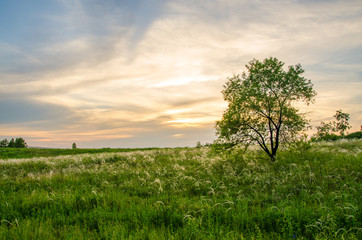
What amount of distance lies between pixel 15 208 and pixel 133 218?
4658 mm

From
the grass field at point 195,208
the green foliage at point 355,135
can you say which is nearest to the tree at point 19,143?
the grass field at point 195,208

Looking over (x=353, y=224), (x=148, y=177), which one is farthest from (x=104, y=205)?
(x=353, y=224)

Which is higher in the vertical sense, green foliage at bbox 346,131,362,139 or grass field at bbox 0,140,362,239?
green foliage at bbox 346,131,362,139

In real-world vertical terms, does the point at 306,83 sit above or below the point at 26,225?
above

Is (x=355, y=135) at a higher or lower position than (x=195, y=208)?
higher

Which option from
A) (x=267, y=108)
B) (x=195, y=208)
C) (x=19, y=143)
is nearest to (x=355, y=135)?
(x=267, y=108)

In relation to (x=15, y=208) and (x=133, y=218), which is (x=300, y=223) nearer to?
(x=133, y=218)

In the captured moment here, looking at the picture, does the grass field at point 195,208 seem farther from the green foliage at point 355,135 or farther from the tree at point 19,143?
the tree at point 19,143

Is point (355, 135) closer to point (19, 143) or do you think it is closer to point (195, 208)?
point (195, 208)

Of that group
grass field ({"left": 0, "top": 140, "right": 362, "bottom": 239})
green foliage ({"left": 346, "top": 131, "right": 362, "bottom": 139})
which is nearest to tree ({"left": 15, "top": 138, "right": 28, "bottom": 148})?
grass field ({"left": 0, "top": 140, "right": 362, "bottom": 239})

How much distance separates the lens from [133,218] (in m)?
5.96

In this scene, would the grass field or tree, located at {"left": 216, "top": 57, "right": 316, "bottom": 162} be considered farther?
tree, located at {"left": 216, "top": 57, "right": 316, "bottom": 162}

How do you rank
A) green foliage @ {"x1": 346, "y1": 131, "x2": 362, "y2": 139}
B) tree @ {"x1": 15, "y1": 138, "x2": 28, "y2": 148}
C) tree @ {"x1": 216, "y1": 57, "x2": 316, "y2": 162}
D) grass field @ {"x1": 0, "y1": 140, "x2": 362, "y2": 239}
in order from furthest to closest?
tree @ {"x1": 15, "y1": 138, "x2": 28, "y2": 148} → green foliage @ {"x1": 346, "y1": 131, "x2": 362, "y2": 139} → tree @ {"x1": 216, "y1": 57, "x2": 316, "y2": 162} → grass field @ {"x1": 0, "y1": 140, "x2": 362, "y2": 239}

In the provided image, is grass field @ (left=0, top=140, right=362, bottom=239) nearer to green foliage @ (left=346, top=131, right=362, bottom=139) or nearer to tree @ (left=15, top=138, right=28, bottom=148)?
green foliage @ (left=346, top=131, right=362, bottom=139)
